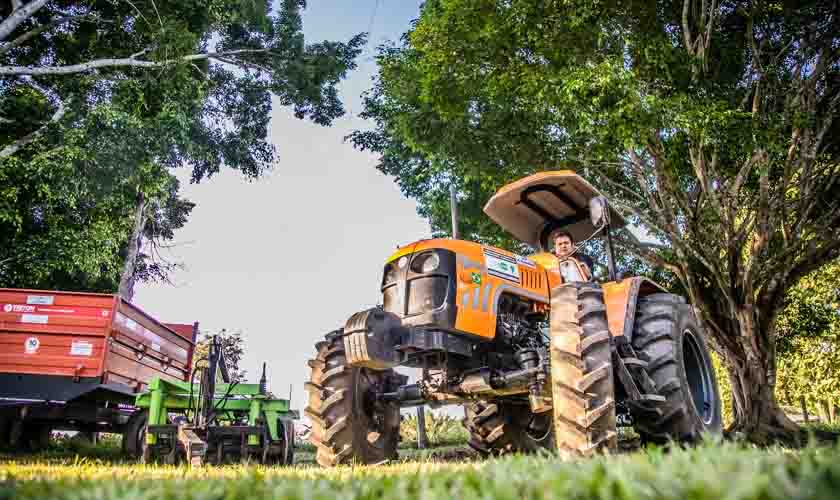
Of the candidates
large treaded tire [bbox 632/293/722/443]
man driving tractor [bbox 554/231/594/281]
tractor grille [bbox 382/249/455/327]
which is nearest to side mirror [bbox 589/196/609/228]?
man driving tractor [bbox 554/231/594/281]

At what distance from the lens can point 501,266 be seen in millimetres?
6137

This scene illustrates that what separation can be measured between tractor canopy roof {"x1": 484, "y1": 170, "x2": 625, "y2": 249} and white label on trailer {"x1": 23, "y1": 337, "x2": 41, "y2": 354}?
7202mm

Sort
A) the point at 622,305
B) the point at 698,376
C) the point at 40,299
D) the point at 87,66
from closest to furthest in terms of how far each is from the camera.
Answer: the point at 622,305
the point at 698,376
the point at 40,299
the point at 87,66

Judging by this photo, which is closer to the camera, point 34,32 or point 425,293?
point 425,293

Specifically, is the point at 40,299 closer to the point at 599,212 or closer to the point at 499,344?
the point at 499,344

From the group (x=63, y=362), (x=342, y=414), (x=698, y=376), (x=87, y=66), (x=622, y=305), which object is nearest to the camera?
(x=342, y=414)

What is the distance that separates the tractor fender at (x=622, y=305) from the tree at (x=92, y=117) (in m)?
14.2

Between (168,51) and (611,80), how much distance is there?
12432mm

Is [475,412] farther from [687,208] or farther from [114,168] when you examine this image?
[114,168]

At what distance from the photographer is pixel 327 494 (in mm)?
1832

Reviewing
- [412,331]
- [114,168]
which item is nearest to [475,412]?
[412,331]

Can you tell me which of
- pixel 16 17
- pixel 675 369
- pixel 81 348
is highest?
pixel 16 17

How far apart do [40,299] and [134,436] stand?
2.74m

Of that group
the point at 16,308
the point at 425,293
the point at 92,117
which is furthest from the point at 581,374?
the point at 92,117
